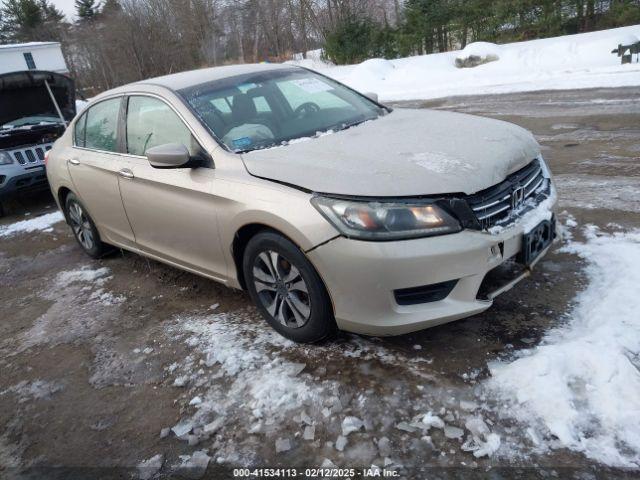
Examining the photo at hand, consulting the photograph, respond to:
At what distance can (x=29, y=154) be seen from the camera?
25.0 ft

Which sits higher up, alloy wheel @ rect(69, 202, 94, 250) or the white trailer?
the white trailer

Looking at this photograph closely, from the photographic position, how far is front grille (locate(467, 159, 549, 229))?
2.73 m

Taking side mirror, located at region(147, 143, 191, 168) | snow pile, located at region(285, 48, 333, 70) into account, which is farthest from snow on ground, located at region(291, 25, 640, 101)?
side mirror, located at region(147, 143, 191, 168)

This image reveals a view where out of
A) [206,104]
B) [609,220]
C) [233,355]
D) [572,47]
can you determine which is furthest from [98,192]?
[572,47]

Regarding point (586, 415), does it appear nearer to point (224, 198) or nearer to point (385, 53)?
point (224, 198)

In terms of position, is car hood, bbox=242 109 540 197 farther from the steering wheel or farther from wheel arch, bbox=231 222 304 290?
the steering wheel

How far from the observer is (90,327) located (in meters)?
3.99

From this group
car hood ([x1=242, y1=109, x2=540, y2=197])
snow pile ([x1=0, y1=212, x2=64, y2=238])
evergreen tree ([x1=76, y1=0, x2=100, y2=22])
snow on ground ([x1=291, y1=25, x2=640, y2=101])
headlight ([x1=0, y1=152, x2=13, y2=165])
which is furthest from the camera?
evergreen tree ([x1=76, y1=0, x2=100, y2=22])

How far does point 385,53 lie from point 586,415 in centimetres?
2404

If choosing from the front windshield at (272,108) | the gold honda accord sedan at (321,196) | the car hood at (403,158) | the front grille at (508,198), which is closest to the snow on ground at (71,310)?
the gold honda accord sedan at (321,196)

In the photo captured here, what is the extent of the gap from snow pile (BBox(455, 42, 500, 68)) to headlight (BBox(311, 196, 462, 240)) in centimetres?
1663

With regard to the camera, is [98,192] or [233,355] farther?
[98,192]

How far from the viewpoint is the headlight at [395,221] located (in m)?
2.62

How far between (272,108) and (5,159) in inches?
213
